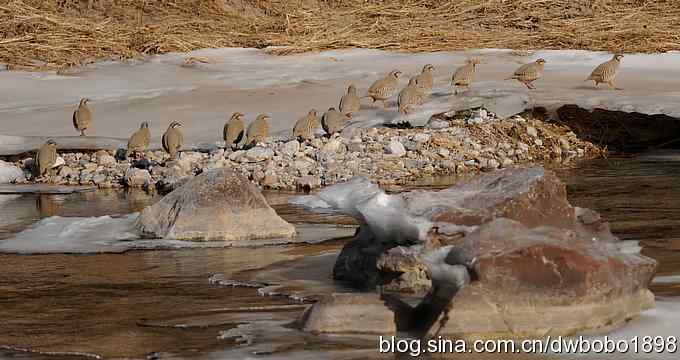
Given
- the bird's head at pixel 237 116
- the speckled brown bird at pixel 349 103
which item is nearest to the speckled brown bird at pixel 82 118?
the bird's head at pixel 237 116

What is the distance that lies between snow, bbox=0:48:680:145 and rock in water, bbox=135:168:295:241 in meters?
6.19

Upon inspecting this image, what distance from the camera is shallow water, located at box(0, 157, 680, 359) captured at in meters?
7.19

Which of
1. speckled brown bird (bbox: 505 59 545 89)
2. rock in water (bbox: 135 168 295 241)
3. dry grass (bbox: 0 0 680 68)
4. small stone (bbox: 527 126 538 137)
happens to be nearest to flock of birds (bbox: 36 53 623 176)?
speckled brown bird (bbox: 505 59 545 89)

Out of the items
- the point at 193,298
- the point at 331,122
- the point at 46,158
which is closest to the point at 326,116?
the point at 331,122

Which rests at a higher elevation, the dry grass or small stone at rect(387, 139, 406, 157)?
the dry grass

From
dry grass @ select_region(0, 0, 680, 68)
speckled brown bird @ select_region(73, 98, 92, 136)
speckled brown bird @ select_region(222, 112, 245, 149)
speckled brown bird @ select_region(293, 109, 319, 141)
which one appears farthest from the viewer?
dry grass @ select_region(0, 0, 680, 68)

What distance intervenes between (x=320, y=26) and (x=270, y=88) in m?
5.80

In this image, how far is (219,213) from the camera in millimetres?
11172

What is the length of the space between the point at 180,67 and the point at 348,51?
294cm

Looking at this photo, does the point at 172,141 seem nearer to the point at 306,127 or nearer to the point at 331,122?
the point at 306,127

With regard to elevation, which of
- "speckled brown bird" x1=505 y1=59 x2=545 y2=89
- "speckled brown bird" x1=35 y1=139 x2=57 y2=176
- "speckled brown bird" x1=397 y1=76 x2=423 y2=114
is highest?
"speckled brown bird" x1=505 y1=59 x2=545 y2=89

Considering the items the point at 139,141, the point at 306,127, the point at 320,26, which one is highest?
the point at 320,26

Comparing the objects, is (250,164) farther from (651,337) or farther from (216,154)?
(651,337)

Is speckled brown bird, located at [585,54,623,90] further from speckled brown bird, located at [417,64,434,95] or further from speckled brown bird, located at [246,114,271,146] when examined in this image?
speckled brown bird, located at [246,114,271,146]
